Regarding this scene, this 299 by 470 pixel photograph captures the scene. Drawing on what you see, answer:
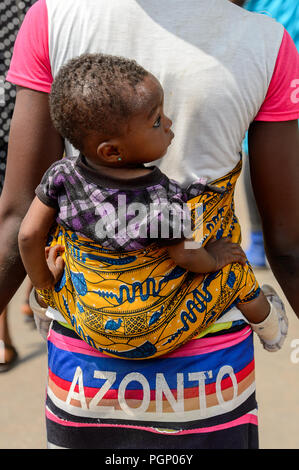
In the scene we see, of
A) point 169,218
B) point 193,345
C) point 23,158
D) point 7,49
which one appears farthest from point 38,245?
point 7,49

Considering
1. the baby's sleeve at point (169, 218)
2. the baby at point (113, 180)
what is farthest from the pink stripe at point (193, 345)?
the baby's sleeve at point (169, 218)

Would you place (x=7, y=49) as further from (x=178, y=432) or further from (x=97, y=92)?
(x=178, y=432)

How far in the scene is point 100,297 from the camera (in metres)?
1.44

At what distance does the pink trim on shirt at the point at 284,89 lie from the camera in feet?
4.82

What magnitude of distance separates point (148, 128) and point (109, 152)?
0.09m

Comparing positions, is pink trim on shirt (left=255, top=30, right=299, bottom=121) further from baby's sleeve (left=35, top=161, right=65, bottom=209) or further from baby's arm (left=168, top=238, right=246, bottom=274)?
baby's sleeve (left=35, top=161, right=65, bottom=209)

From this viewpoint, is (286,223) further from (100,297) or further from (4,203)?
(4,203)

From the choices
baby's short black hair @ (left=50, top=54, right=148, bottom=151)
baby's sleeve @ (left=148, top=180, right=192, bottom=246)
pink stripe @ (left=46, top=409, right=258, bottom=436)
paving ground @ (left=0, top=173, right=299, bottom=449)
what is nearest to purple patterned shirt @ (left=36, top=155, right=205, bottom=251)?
baby's sleeve @ (left=148, top=180, right=192, bottom=246)

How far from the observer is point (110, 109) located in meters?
1.29

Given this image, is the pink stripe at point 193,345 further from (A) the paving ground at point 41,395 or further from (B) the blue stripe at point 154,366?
(A) the paving ground at point 41,395

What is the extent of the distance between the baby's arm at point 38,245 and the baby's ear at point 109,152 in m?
0.18

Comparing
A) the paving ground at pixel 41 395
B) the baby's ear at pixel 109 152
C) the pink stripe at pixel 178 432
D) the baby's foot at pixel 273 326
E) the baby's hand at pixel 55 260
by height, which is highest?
the baby's ear at pixel 109 152

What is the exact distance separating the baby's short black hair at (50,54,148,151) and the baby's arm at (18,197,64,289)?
0.71ft
